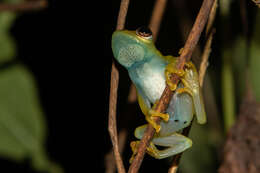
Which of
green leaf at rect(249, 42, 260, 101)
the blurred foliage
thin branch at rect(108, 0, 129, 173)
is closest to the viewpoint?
thin branch at rect(108, 0, 129, 173)

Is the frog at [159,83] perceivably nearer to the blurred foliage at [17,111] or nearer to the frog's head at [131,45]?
the frog's head at [131,45]

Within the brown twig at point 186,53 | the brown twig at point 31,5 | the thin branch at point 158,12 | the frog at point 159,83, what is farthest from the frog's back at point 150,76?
the brown twig at point 31,5

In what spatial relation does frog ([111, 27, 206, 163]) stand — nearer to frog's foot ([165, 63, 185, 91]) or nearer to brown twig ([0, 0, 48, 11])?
frog's foot ([165, 63, 185, 91])

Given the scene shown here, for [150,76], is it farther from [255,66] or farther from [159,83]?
[255,66]

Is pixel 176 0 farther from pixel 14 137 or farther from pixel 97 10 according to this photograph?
pixel 14 137

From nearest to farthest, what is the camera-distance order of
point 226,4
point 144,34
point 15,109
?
point 144,34
point 226,4
point 15,109

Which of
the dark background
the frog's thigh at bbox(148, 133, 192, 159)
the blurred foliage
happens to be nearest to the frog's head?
the frog's thigh at bbox(148, 133, 192, 159)

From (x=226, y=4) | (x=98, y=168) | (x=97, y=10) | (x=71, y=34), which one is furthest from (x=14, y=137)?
(x=226, y=4)
